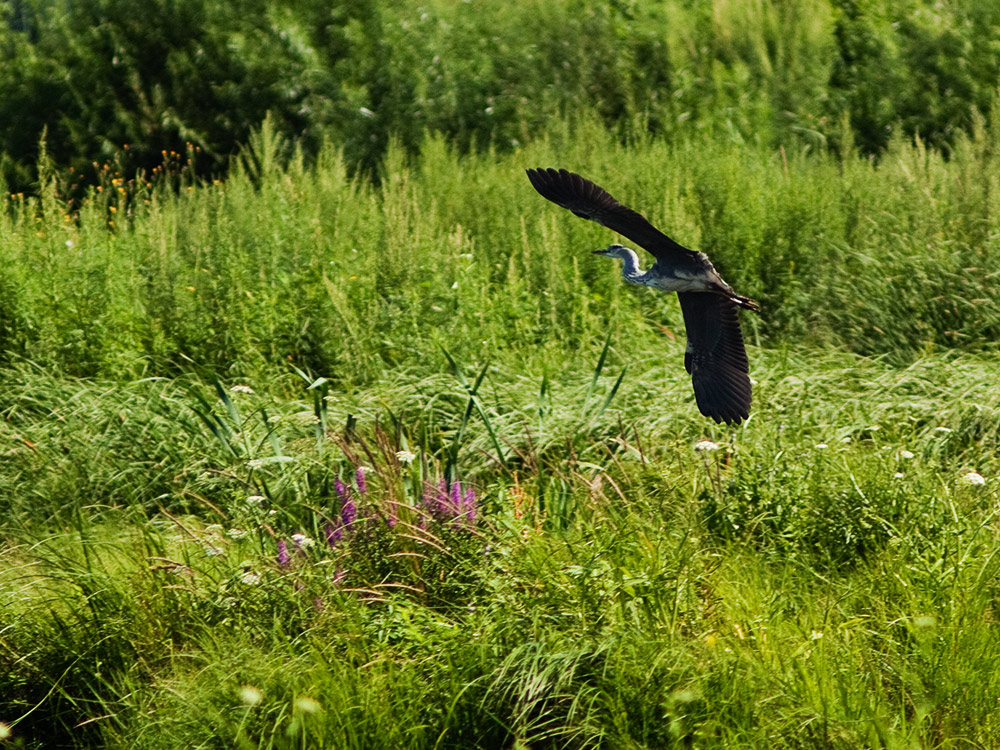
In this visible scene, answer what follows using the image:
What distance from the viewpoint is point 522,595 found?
139 inches

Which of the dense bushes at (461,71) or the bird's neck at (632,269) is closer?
the bird's neck at (632,269)

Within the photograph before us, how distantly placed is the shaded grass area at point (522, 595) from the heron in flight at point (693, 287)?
43cm

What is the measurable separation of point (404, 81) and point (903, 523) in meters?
7.01

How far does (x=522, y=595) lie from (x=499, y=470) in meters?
1.04

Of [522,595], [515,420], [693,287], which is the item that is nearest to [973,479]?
[693,287]

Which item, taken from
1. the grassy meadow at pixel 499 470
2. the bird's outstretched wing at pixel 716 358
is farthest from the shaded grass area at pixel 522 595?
the bird's outstretched wing at pixel 716 358

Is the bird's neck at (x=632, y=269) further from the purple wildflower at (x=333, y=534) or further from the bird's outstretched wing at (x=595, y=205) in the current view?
the purple wildflower at (x=333, y=534)

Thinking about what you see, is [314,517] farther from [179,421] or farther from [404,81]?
[404,81]

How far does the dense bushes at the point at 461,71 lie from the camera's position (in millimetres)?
9805

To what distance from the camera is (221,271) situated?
620 centimetres

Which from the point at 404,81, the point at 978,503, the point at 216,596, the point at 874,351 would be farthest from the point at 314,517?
the point at 404,81

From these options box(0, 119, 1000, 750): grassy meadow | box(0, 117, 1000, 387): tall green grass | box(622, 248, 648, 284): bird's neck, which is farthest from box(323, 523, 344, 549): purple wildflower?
box(0, 117, 1000, 387): tall green grass

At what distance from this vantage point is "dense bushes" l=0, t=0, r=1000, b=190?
980 cm

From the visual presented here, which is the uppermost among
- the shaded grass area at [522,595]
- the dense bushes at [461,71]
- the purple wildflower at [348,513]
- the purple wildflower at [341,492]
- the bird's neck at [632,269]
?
the bird's neck at [632,269]
